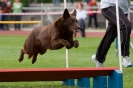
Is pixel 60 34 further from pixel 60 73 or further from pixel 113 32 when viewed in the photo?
pixel 60 73

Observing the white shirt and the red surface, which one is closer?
the red surface

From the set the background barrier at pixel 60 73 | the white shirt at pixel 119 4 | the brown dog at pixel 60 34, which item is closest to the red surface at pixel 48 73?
the background barrier at pixel 60 73

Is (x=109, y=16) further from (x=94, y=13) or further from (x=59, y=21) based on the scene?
(x=94, y=13)

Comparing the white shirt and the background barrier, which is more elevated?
the white shirt

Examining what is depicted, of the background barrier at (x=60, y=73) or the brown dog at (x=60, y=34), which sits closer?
the background barrier at (x=60, y=73)

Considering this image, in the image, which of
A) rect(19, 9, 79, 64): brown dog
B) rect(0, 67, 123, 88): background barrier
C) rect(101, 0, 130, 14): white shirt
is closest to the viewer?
rect(0, 67, 123, 88): background barrier

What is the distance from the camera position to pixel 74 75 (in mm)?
7035

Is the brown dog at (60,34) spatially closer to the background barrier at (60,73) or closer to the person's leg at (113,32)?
the person's leg at (113,32)

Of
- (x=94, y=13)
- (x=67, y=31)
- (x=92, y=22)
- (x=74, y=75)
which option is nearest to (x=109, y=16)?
(x=67, y=31)

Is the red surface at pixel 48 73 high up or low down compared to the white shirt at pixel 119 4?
down

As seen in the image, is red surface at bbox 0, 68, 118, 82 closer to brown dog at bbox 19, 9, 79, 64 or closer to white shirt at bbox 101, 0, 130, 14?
brown dog at bbox 19, 9, 79, 64

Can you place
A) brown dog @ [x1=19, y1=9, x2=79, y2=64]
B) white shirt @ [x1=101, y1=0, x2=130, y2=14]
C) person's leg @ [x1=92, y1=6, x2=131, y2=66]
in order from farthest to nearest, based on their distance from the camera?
white shirt @ [x1=101, y1=0, x2=130, y2=14]
person's leg @ [x1=92, y1=6, x2=131, y2=66]
brown dog @ [x1=19, y1=9, x2=79, y2=64]

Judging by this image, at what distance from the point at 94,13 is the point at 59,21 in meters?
20.8

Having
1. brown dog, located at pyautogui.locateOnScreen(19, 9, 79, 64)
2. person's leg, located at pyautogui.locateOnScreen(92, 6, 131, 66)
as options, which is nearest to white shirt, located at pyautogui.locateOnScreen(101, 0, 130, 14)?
person's leg, located at pyautogui.locateOnScreen(92, 6, 131, 66)
